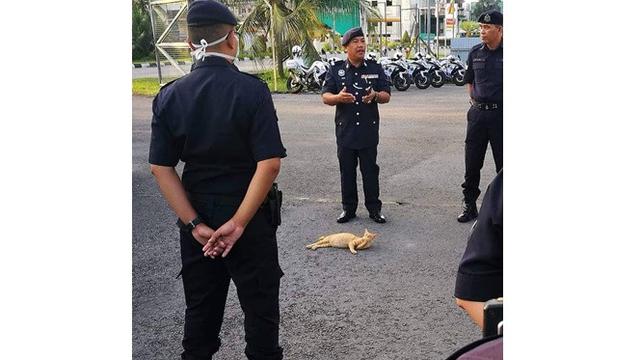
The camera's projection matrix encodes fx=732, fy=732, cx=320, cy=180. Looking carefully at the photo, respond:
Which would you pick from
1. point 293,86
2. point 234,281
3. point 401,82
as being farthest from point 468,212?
point 234,281

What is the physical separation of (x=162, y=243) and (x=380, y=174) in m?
1.38

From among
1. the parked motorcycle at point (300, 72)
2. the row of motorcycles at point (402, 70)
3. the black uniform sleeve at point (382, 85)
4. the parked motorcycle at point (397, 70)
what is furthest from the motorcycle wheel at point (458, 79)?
the parked motorcycle at point (300, 72)

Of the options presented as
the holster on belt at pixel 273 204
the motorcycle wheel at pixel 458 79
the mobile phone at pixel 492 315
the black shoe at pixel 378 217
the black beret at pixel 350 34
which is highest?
the black beret at pixel 350 34

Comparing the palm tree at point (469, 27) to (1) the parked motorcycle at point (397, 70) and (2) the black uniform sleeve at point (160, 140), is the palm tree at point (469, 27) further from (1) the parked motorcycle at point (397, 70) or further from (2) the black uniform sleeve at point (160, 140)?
(2) the black uniform sleeve at point (160, 140)

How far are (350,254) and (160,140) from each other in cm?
122

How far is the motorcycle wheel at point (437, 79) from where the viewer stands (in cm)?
222

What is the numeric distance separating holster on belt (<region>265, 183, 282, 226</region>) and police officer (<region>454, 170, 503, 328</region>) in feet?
2.75

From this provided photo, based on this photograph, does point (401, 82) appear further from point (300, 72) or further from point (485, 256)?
point (485, 256)

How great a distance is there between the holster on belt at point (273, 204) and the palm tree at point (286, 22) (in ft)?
1.03

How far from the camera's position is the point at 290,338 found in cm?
211

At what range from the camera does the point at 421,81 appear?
2086mm

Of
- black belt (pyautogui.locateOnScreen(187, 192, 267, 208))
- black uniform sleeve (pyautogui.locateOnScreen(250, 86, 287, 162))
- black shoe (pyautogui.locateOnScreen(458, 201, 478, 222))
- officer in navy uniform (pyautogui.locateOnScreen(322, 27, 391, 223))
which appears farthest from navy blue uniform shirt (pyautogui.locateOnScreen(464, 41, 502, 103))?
officer in navy uniform (pyautogui.locateOnScreen(322, 27, 391, 223))
